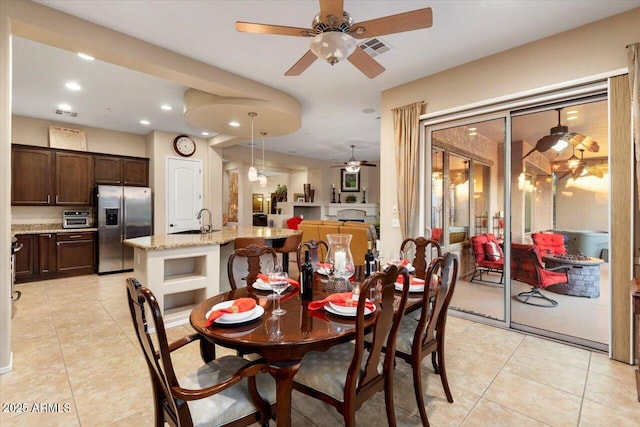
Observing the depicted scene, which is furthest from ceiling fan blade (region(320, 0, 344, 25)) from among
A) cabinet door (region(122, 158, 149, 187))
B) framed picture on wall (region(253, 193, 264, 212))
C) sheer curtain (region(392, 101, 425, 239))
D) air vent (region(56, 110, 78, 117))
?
framed picture on wall (region(253, 193, 264, 212))

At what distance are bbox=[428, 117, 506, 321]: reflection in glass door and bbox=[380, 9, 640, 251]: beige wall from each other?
0.36m

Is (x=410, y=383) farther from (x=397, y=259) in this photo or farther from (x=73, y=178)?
(x=73, y=178)

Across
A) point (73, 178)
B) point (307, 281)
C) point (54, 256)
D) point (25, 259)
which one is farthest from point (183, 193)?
point (307, 281)

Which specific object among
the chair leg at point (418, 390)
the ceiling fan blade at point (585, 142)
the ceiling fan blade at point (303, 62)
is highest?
the ceiling fan blade at point (303, 62)

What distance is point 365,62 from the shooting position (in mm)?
2408

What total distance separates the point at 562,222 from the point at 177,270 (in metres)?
4.33

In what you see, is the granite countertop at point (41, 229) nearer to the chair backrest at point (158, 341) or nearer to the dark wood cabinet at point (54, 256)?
the dark wood cabinet at point (54, 256)

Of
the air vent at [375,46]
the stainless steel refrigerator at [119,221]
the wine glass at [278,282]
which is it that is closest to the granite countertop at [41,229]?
the stainless steel refrigerator at [119,221]

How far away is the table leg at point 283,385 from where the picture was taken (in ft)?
4.26

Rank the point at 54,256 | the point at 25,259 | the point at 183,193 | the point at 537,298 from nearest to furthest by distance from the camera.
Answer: the point at 537,298 → the point at 25,259 → the point at 54,256 → the point at 183,193

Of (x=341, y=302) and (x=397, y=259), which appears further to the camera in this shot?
(x=397, y=259)

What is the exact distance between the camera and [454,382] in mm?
2205

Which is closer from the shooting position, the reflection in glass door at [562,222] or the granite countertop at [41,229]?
the reflection in glass door at [562,222]

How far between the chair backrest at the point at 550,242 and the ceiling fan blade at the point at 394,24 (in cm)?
267
